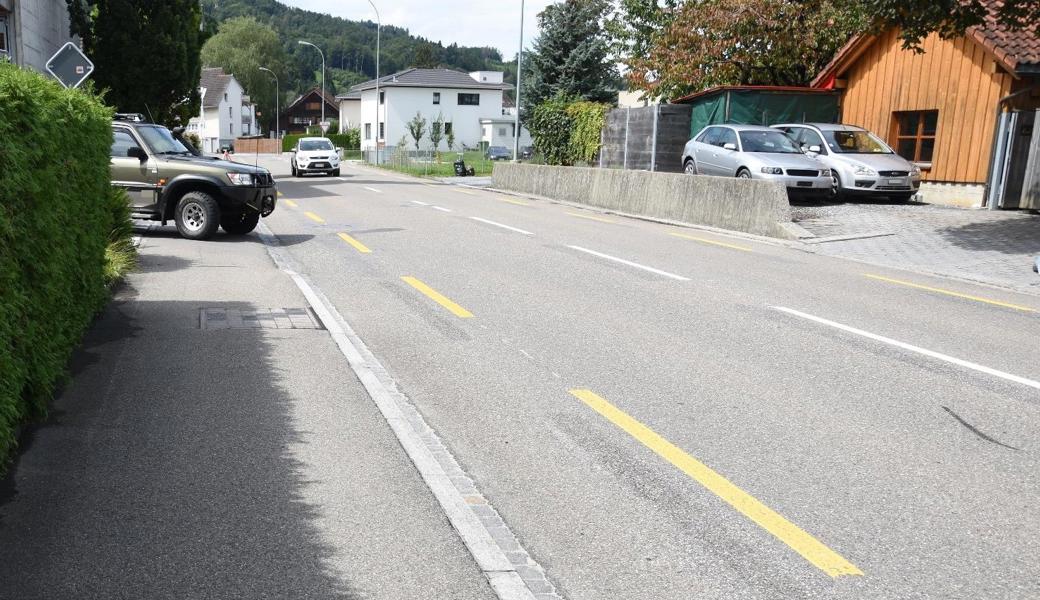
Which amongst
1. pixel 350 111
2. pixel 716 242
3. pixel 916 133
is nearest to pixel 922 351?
pixel 716 242

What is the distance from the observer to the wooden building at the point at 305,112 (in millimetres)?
125625

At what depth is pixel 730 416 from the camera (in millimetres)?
5609

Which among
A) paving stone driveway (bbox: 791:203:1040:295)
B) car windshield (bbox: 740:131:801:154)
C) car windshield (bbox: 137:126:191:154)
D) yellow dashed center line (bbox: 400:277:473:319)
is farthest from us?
car windshield (bbox: 740:131:801:154)

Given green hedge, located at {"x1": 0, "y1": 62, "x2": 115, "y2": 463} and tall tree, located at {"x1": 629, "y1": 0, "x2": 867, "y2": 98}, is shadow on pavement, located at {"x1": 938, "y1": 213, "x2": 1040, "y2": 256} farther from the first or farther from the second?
green hedge, located at {"x1": 0, "y1": 62, "x2": 115, "y2": 463}

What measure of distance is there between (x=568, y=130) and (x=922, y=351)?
89.5ft

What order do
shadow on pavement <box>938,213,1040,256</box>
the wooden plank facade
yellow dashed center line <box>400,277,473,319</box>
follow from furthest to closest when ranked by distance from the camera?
the wooden plank facade
shadow on pavement <box>938,213,1040,256</box>
yellow dashed center line <box>400,277,473,319</box>

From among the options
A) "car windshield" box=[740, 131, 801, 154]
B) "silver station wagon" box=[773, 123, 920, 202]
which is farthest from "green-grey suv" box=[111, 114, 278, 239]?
"silver station wagon" box=[773, 123, 920, 202]

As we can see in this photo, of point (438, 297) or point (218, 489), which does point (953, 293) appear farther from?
point (218, 489)

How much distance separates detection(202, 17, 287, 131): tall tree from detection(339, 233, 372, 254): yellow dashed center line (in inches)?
3943

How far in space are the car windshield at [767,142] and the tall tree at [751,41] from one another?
8.05 m

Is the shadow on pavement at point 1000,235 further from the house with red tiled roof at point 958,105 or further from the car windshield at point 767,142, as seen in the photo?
the car windshield at point 767,142

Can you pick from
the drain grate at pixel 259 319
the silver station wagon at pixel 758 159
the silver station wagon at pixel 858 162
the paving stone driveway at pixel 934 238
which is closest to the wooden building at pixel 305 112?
the silver station wagon at pixel 758 159

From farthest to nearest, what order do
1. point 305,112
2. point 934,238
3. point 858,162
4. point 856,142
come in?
point 305,112 < point 856,142 < point 858,162 < point 934,238

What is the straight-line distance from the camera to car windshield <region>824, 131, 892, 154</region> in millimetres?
21602
